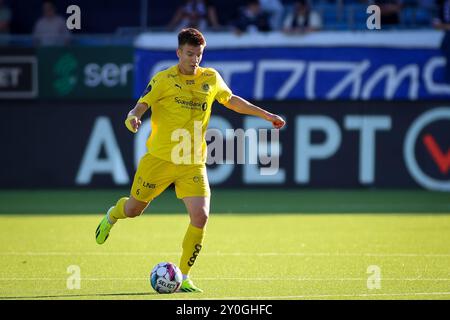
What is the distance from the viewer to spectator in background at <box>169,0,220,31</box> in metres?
20.4

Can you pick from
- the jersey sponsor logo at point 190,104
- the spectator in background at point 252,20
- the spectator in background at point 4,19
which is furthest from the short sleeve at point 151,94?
the spectator in background at point 4,19

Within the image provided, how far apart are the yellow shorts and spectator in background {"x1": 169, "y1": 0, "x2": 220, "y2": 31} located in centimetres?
1070

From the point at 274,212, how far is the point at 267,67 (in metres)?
4.06

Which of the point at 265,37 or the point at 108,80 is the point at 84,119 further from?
the point at 265,37

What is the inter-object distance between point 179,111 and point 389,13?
36.7ft

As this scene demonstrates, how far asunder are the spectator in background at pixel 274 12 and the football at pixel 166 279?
12223mm

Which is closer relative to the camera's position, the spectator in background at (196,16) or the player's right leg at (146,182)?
the player's right leg at (146,182)

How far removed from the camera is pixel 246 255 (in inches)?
464

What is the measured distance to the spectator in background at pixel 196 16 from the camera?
20406mm

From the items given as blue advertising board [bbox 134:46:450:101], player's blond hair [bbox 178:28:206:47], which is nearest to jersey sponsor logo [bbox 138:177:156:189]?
player's blond hair [bbox 178:28:206:47]

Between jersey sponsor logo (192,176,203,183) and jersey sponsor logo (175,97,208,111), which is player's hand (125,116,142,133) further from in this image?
jersey sponsor logo (192,176,203,183)

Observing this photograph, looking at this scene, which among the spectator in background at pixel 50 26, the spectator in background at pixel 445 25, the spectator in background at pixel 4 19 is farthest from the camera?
the spectator in background at pixel 4 19

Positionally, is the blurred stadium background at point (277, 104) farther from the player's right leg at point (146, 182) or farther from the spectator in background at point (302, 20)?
the player's right leg at point (146, 182)

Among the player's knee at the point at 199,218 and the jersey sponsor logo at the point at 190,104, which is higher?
the jersey sponsor logo at the point at 190,104
